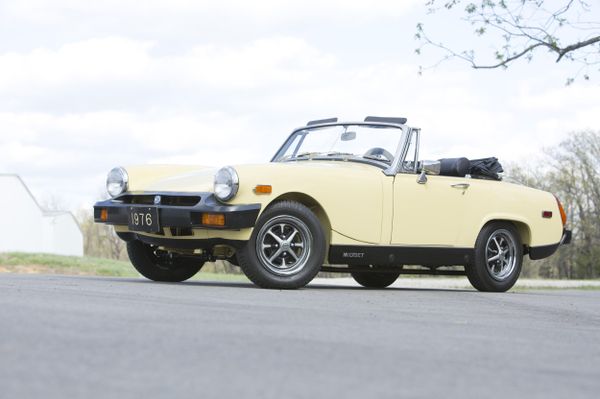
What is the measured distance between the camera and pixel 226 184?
8.45 m

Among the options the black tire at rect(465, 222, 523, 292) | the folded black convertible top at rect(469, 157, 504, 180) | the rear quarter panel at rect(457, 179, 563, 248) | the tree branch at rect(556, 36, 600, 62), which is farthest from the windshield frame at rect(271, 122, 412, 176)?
the tree branch at rect(556, 36, 600, 62)

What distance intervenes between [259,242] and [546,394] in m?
5.04

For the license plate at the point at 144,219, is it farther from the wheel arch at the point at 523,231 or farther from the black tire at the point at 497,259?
the wheel arch at the point at 523,231

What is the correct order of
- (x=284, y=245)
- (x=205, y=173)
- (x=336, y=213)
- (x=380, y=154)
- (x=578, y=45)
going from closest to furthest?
1. (x=284, y=245)
2. (x=336, y=213)
3. (x=205, y=173)
4. (x=380, y=154)
5. (x=578, y=45)

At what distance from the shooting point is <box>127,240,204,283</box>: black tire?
997cm

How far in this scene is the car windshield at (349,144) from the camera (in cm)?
1012

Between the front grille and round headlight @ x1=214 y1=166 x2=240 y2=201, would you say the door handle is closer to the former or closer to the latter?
round headlight @ x1=214 y1=166 x2=240 y2=201

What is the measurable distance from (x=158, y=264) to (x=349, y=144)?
2.39 m

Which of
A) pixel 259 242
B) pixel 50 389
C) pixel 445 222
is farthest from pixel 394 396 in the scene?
pixel 445 222

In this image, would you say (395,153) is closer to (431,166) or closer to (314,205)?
(431,166)

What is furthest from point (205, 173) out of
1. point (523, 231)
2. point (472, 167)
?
point (523, 231)

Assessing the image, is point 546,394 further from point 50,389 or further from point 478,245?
point 478,245

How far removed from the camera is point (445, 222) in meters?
9.99

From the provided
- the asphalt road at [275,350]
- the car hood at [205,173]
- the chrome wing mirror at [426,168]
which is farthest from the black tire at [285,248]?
the chrome wing mirror at [426,168]
